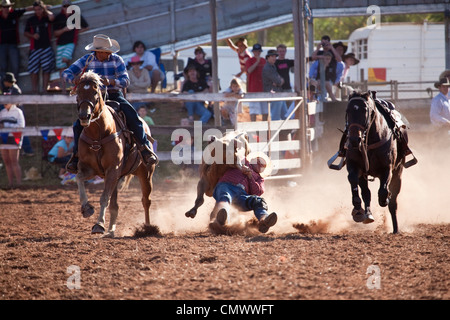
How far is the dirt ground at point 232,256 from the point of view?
5.12m

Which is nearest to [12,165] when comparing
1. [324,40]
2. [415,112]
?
[324,40]

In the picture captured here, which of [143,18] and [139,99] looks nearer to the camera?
[139,99]

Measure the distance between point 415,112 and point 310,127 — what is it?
580 cm

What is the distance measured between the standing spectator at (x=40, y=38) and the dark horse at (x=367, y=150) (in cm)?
903

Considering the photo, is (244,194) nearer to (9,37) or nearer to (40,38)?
(40,38)

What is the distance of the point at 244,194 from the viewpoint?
25.4 ft

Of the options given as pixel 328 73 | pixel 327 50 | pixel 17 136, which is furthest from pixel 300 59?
pixel 17 136

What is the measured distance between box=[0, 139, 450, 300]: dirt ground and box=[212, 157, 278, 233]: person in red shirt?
0.77 ft

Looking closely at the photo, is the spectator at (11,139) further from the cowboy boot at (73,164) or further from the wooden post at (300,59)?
the cowboy boot at (73,164)

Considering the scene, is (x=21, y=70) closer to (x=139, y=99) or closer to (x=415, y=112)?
(x=139, y=99)

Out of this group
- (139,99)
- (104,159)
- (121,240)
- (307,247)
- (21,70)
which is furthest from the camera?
(21,70)

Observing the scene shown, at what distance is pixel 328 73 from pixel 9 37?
736 centimetres

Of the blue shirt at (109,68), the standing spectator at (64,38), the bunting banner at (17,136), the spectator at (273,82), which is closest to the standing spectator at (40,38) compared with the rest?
Answer: the standing spectator at (64,38)
